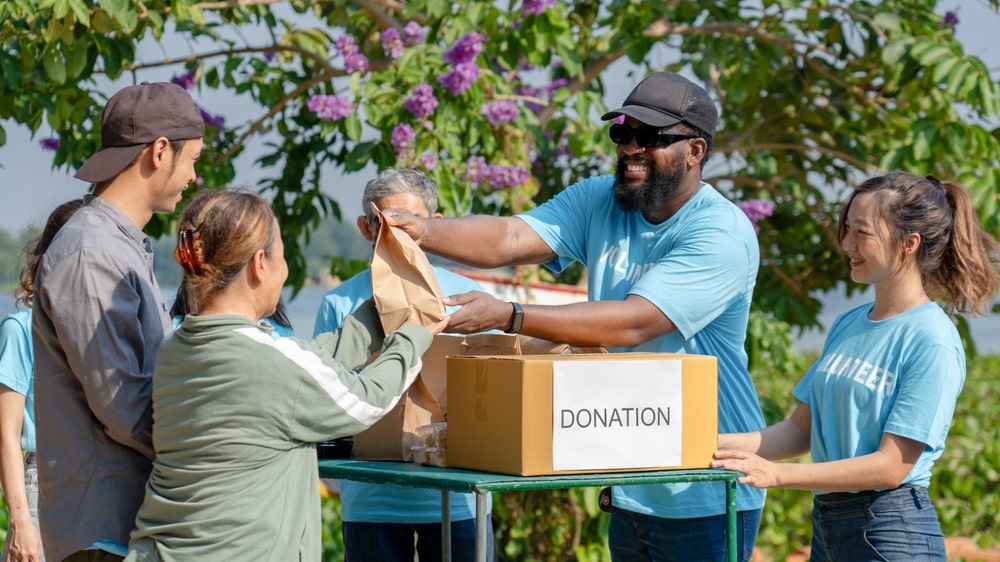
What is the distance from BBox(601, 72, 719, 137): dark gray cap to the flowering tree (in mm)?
1849

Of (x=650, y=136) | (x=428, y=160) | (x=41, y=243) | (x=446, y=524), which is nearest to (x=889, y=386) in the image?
(x=650, y=136)

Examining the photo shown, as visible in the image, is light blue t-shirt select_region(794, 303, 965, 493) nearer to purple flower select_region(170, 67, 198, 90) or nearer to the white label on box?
the white label on box

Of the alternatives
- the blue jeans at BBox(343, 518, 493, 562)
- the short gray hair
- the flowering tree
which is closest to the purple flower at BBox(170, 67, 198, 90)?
the flowering tree

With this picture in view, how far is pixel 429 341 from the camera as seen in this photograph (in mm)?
2553

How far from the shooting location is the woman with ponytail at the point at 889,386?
2633mm

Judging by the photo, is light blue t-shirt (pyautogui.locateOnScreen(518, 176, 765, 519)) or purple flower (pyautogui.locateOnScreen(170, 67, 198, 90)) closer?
light blue t-shirt (pyautogui.locateOnScreen(518, 176, 765, 519))

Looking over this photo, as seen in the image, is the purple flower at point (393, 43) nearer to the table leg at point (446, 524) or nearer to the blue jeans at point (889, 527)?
the table leg at point (446, 524)

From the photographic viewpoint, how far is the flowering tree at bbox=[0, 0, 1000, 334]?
480 centimetres

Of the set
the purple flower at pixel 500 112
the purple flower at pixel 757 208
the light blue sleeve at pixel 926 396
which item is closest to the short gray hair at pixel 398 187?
the purple flower at pixel 500 112

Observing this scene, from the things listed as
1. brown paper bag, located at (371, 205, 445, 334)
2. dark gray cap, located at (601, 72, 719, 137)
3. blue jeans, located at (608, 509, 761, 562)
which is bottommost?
blue jeans, located at (608, 509, 761, 562)

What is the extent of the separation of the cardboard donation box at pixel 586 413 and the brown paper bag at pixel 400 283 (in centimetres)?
14

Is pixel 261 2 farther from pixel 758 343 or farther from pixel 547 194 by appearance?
pixel 758 343

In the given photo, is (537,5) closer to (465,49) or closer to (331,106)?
(465,49)

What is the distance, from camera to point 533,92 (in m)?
5.47
